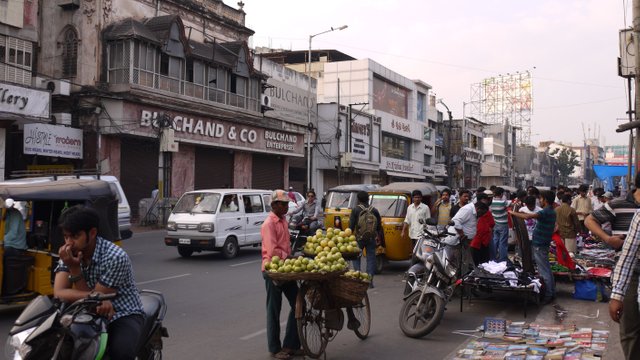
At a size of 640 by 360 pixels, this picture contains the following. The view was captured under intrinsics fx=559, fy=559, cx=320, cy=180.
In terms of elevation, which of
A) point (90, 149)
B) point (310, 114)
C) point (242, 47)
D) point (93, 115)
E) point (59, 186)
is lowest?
point (59, 186)

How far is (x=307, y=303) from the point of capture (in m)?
6.01

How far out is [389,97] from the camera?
180ft

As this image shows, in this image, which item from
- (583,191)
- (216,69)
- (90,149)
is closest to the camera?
(583,191)

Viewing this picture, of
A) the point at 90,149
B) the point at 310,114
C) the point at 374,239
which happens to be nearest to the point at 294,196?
the point at 90,149

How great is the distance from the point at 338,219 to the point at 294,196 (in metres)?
7.79

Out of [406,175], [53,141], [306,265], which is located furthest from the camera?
[406,175]

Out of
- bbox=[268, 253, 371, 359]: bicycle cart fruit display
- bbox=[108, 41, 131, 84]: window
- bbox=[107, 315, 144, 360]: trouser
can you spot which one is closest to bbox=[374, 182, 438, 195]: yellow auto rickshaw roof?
bbox=[268, 253, 371, 359]: bicycle cart fruit display

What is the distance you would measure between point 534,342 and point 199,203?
10323 mm

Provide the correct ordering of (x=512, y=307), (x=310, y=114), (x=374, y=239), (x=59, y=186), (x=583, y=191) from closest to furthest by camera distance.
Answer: (x=59, y=186)
(x=512, y=307)
(x=374, y=239)
(x=583, y=191)
(x=310, y=114)

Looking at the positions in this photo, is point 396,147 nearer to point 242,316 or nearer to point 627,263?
point 242,316

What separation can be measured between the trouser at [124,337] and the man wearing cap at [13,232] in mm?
4926

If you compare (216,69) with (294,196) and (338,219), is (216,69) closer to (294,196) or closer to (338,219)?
(294,196)

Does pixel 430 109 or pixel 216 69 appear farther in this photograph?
pixel 430 109

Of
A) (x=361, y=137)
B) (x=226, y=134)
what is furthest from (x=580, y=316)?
(x=361, y=137)
